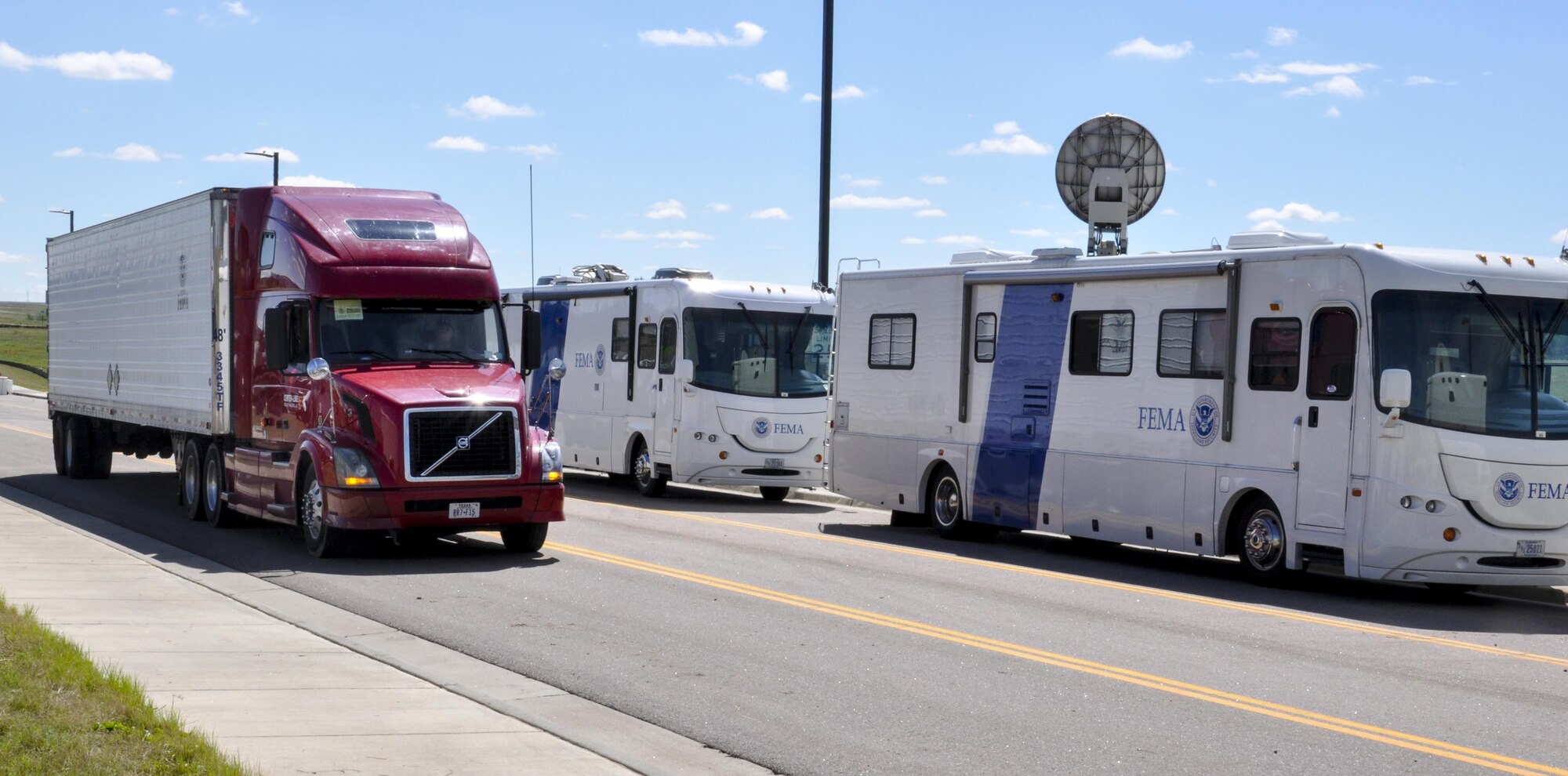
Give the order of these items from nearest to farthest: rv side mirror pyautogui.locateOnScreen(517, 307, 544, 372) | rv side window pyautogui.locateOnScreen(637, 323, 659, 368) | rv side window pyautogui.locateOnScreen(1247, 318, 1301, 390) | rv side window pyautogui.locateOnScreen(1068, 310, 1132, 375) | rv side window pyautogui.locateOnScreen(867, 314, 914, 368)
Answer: rv side window pyautogui.locateOnScreen(1247, 318, 1301, 390) < rv side window pyautogui.locateOnScreen(1068, 310, 1132, 375) < rv side mirror pyautogui.locateOnScreen(517, 307, 544, 372) < rv side window pyautogui.locateOnScreen(867, 314, 914, 368) < rv side window pyautogui.locateOnScreen(637, 323, 659, 368)

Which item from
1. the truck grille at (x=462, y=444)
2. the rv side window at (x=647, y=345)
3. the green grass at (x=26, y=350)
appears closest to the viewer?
the truck grille at (x=462, y=444)

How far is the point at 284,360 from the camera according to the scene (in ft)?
52.7

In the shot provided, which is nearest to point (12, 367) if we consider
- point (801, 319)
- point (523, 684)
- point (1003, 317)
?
point (801, 319)

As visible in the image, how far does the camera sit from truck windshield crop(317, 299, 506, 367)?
52.5 ft

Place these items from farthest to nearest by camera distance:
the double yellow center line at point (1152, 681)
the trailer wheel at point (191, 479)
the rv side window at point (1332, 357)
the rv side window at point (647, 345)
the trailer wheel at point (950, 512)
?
the rv side window at point (647, 345) < the trailer wheel at point (191, 479) < the trailer wheel at point (950, 512) < the rv side window at point (1332, 357) < the double yellow center line at point (1152, 681)

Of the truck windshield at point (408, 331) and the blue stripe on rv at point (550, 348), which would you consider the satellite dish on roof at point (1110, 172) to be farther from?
the truck windshield at point (408, 331)

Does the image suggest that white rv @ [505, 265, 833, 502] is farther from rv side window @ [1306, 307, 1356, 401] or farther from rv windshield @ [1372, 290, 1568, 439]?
rv windshield @ [1372, 290, 1568, 439]

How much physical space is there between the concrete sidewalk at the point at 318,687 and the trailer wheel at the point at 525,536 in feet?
9.02

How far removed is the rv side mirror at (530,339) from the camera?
16.8 meters

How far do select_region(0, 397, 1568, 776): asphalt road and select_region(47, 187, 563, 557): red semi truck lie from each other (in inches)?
22.9

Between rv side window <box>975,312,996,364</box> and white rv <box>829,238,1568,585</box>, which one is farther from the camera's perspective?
rv side window <box>975,312,996,364</box>

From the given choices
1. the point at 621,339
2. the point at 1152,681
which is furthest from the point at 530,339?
the point at 1152,681

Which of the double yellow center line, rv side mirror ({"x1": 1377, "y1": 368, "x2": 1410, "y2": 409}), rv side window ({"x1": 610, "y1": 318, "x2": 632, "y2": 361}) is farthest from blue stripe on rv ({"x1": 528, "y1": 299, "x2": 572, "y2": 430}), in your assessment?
rv side mirror ({"x1": 1377, "y1": 368, "x2": 1410, "y2": 409})

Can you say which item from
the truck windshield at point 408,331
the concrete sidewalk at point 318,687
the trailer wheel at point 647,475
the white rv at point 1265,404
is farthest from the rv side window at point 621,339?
the concrete sidewalk at point 318,687
